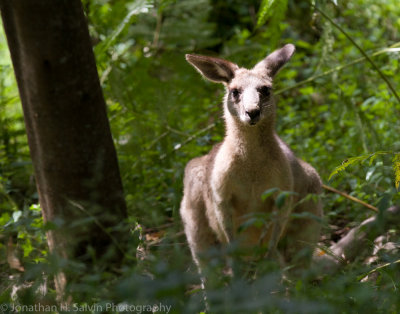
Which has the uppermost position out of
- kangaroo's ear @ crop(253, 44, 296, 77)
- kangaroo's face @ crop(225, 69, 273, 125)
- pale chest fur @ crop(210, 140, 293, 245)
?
kangaroo's ear @ crop(253, 44, 296, 77)

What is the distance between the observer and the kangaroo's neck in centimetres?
446

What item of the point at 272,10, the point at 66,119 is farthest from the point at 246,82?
the point at 66,119

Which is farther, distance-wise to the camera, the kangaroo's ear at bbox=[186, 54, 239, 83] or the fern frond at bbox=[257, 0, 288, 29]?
the kangaroo's ear at bbox=[186, 54, 239, 83]

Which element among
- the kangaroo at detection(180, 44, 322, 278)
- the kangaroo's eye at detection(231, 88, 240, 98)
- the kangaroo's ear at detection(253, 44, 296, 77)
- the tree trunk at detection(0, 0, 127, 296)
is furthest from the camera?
the kangaroo's ear at detection(253, 44, 296, 77)

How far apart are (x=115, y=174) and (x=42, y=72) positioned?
856 mm

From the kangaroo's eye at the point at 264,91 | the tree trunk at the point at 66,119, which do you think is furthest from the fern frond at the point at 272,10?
the tree trunk at the point at 66,119

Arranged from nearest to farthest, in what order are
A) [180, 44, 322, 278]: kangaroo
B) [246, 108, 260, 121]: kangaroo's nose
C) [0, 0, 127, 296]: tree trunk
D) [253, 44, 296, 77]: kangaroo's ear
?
[0, 0, 127, 296]: tree trunk → [246, 108, 260, 121]: kangaroo's nose → [180, 44, 322, 278]: kangaroo → [253, 44, 296, 77]: kangaroo's ear

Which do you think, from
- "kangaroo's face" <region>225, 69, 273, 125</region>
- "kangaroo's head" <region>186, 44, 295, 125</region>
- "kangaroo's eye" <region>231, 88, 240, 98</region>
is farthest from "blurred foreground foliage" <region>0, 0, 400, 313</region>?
"kangaroo's eye" <region>231, 88, 240, 98</region>

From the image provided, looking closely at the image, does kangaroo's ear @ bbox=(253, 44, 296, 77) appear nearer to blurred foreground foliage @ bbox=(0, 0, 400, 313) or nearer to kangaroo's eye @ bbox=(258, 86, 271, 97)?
kangaroo's eye @ bbox=(258, 86, 271, 97)

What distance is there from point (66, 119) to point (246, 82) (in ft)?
5.17

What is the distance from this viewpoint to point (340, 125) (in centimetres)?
696

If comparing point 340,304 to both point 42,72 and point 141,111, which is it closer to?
point 42,72

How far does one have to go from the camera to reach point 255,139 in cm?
448

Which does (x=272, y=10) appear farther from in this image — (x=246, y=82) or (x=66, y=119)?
(x=66, y=119)
